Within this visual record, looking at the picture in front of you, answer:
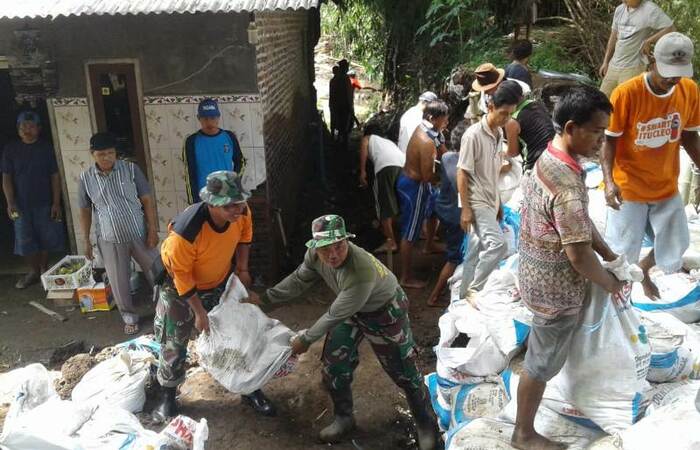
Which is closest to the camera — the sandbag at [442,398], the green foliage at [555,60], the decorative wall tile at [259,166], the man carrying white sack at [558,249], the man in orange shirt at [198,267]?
the man carrying white sack at [558,249]

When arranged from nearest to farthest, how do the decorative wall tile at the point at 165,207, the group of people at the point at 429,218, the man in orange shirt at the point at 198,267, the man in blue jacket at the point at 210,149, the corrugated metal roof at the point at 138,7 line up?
the group of people at the point at 429,218, the man in orange shirt at the point at 198,267, the corrugated metal roof at the point at 138,7, the man in blue jacket at the point at 210,149, the decorative wall tile at the point at 165,207

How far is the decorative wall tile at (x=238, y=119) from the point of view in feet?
18.1

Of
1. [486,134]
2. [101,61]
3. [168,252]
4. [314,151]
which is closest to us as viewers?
[168,252]

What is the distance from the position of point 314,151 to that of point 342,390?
6635 millimetres

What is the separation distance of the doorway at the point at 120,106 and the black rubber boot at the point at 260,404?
277 cm

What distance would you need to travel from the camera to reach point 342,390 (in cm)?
370

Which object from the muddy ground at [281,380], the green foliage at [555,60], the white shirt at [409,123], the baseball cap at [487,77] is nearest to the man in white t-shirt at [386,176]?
the white shirt at [409,123]

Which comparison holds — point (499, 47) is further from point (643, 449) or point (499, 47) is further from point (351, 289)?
point (643, 449)

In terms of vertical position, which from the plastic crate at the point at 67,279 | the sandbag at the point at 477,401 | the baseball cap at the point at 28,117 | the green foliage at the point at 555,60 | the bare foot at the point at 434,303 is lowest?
the bare foot at the point at 434,303

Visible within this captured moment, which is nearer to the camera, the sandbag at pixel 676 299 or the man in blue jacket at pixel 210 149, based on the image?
the sandbag at pixel 676 299

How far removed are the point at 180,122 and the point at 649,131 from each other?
398 cm

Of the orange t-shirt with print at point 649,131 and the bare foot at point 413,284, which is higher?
the orange t-shirt with print at point 649,131

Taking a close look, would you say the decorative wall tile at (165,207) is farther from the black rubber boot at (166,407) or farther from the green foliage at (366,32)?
the green foliage at (366,32)

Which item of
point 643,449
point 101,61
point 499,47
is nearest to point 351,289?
point 643,449
